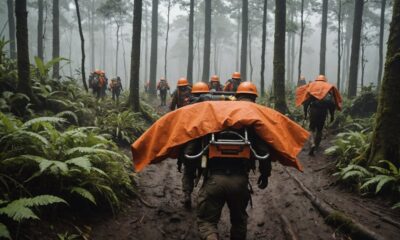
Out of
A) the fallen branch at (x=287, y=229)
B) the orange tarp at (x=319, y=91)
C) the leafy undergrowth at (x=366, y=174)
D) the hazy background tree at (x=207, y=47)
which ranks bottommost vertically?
the fallen branch at (x=287, y=229)

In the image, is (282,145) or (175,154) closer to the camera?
(282,145)

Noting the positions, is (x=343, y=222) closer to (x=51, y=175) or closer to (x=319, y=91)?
(x=51, y=175)

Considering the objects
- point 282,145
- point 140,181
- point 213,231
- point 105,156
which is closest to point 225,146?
point 282,145

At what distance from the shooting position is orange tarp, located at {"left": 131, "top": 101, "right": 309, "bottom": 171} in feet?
12.7

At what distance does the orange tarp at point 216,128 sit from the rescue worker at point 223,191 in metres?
0.21

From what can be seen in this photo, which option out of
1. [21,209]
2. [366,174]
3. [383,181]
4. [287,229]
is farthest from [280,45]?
[21,209]

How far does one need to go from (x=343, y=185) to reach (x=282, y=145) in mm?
4182

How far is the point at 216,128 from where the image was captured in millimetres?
3852

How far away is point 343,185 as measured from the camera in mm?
7273

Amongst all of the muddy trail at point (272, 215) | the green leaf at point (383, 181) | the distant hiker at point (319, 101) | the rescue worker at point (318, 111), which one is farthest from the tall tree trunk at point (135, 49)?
the green leaf at point (383, 181)

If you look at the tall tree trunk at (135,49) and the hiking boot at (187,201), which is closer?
the hiking boot at (187,201)

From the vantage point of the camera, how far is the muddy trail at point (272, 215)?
5.19m

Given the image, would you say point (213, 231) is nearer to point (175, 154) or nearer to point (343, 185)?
point (175, 154)

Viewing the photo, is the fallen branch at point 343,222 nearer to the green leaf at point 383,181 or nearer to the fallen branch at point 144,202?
the green leaf at point 383,181
